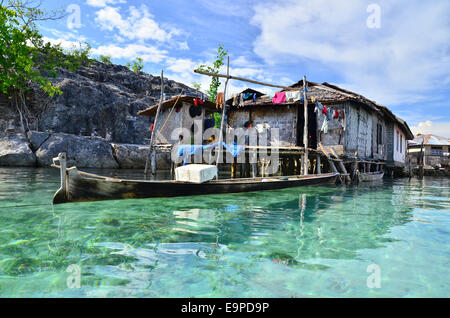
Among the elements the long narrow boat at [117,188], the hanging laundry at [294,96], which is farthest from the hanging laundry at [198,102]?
the long narrow boat at [117,188]

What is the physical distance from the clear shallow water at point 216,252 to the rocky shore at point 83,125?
15.2 metres

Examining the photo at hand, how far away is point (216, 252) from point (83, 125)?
2797 centimetres

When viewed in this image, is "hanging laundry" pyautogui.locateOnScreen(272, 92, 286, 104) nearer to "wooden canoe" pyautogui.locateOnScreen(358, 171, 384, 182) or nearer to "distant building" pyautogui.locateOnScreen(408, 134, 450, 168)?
"wooden canoe" pyautogui.locateOnScreen(358, 171, 384, 182)

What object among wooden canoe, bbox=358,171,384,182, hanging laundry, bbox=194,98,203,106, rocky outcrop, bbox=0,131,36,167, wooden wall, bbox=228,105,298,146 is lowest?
wooden canoe, bbox=358,171,384,182

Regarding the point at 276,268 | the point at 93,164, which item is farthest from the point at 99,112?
the point at 276,268

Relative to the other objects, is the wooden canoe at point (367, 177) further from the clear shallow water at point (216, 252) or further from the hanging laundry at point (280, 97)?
the clear shallow water at point (216, 252)

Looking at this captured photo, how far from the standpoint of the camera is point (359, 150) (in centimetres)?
1555

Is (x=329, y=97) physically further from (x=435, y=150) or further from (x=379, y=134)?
(x=435, y=150)

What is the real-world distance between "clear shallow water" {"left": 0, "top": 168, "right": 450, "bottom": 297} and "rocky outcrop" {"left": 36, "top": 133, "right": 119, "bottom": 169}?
1472 cm

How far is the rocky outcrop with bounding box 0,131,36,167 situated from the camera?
679 inches

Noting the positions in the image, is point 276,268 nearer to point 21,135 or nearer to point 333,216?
point 333,216

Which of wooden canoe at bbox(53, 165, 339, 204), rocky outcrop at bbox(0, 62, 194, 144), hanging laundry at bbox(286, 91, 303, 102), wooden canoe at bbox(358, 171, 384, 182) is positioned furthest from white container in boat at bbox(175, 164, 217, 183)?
rocky outcrop at bbox(0, 62, 194, 144)

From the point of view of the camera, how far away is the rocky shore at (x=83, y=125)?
18.5 metres
